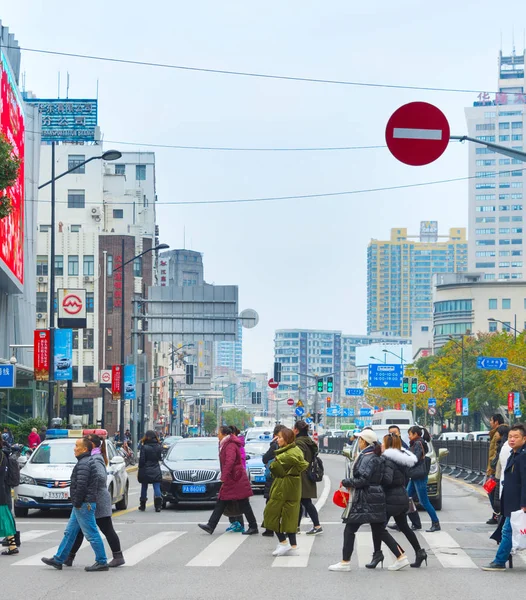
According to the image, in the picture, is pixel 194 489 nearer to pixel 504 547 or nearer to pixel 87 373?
pixel 504 547

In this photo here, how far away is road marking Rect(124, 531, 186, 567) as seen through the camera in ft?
51.1

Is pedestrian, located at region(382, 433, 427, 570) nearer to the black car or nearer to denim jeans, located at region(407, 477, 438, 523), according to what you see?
denim jeans, located at region(407, 477, 438, 523)

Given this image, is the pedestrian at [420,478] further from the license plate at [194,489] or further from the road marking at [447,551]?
the license plate at [194,489]

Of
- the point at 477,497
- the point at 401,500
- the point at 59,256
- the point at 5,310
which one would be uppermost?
the point at 59,256

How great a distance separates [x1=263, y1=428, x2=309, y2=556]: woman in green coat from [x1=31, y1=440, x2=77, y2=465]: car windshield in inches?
361

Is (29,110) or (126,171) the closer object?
(29,110)

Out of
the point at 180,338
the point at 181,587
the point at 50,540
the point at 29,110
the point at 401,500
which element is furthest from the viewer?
the point at 29,110

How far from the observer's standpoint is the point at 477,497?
101 feet

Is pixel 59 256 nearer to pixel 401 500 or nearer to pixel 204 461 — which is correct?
pixel 204 461

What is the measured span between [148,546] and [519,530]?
6.20 m

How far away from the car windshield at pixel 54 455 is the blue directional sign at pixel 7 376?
1340 cm

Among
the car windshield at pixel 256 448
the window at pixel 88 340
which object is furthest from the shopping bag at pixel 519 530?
the window at pixel 88 340

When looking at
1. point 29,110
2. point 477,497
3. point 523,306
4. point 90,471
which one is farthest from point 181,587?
point 523,306

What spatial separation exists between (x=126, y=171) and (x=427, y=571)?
126182mm
